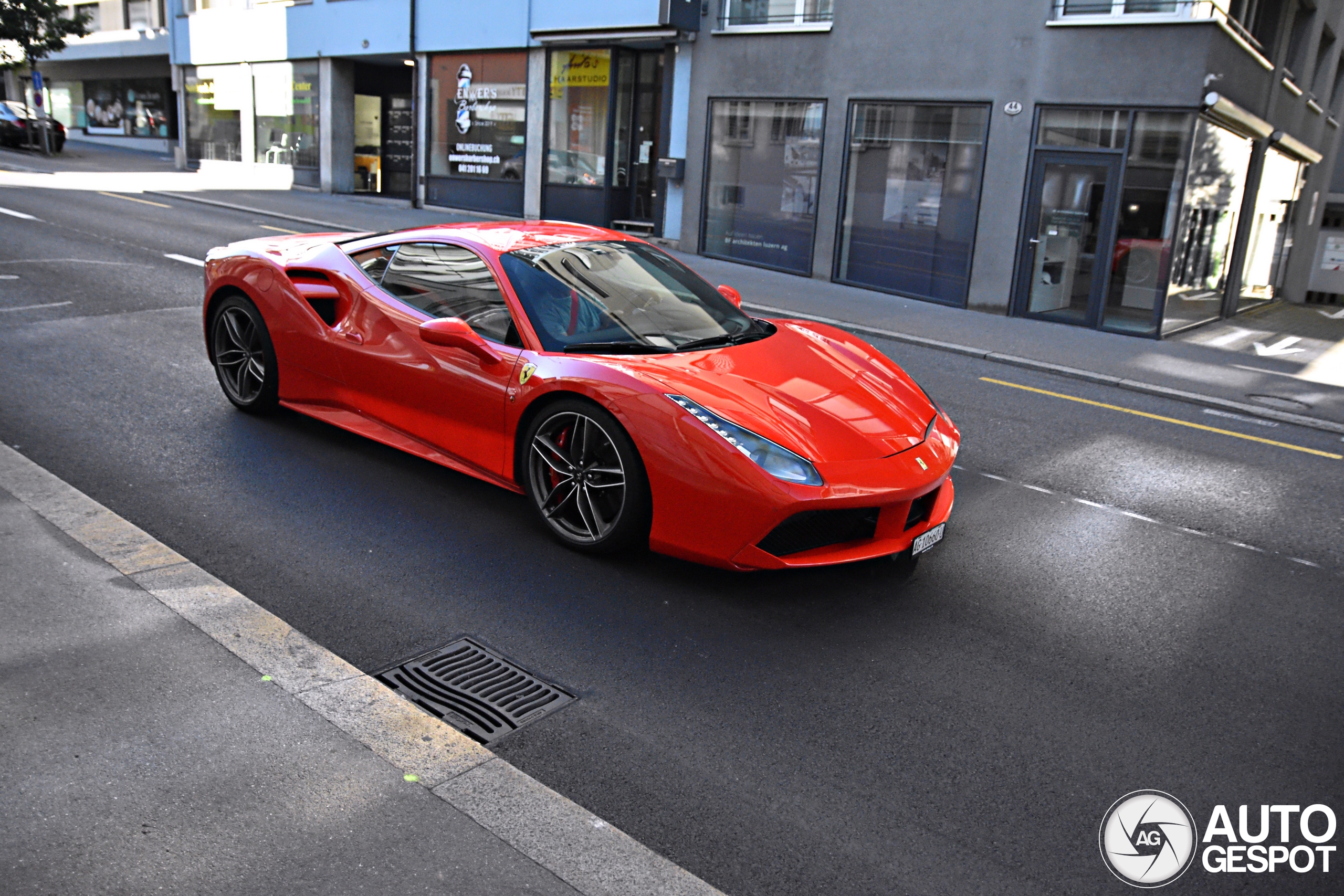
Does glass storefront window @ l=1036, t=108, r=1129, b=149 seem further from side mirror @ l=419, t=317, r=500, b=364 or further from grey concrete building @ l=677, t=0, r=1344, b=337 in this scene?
side mirror @ l=419, t=317, r=500, b=364

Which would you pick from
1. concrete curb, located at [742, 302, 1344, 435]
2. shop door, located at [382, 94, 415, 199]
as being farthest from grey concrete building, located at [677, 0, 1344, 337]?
shop door, located at [382, 94, 415, 199]

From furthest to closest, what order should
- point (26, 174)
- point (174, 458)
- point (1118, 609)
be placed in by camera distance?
point (26, 174), point (174, 458), point (1118, 609)

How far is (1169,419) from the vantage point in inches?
370

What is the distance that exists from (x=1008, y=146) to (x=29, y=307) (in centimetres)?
1261

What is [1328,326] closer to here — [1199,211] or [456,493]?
[1199,211]

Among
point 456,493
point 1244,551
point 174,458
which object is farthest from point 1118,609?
point 174,458

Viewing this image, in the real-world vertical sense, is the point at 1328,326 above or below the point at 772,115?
below

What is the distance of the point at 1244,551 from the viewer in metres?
5.78

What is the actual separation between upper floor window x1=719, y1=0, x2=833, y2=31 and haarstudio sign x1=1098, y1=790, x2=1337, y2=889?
15861 millimetres

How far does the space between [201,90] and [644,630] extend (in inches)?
1351

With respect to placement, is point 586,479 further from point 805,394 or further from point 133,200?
point 133,200

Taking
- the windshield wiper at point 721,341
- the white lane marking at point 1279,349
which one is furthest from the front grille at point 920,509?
the white lane marking at point 1279,349

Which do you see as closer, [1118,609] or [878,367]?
[1118,609]

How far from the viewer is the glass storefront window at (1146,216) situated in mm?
13984
